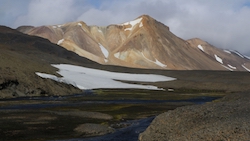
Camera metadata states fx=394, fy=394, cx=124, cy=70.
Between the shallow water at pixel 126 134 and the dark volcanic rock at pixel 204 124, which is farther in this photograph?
the shallow water at pixel 126 134

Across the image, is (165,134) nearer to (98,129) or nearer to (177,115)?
(177,115)

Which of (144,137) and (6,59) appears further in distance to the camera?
(6,59)

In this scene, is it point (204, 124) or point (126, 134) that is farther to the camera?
point (126, 134)

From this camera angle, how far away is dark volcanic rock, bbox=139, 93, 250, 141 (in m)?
19.7

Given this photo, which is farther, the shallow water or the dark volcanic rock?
the shallow water

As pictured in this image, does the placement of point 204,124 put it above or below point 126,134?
above

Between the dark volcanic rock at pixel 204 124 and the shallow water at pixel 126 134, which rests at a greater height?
the dark volcanic rock at pixel 204 124

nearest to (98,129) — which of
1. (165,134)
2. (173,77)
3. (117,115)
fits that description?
(165,134)

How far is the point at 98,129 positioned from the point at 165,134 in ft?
21.0

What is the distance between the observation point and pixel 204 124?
22844 mm

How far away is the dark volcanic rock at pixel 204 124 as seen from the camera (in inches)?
776

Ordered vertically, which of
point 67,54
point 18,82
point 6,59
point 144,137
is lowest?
point 144,137

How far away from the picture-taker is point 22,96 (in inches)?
2569

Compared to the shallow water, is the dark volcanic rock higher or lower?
higher
